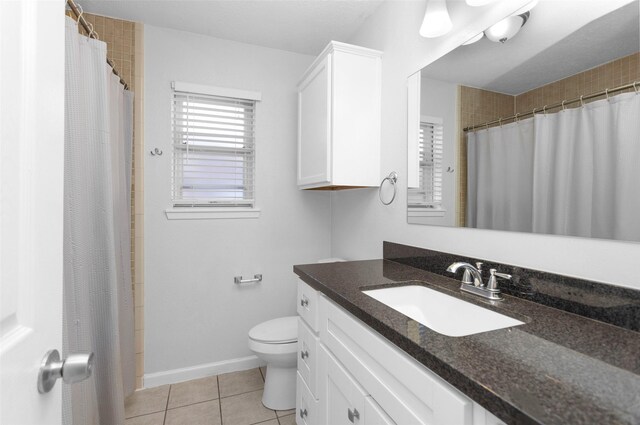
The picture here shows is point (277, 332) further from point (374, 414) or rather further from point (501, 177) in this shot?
point (501, 177)

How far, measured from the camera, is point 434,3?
1.41 meters

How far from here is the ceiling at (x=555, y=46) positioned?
89 cm

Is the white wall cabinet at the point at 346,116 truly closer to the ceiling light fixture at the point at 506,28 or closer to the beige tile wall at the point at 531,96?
the beige tile wall at the point at 531,96

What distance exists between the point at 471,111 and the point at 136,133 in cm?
206

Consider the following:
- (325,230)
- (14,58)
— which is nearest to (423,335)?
(14,58)

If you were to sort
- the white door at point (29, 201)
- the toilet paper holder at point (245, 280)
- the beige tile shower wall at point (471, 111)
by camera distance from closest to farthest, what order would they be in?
the white door at point (29, 201)
the beige tile shower wall at point (471, 111)
the toilet paper holder at point (245, 280)

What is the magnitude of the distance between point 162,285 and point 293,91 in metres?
1.78

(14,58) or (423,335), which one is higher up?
(14,58)

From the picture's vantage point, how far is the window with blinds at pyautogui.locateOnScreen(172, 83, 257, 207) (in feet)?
7.36

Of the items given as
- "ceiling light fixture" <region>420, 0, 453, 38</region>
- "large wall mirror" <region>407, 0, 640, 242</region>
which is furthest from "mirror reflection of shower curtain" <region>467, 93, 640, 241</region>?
"ceiling light fixture" <region>420, 0, 453, 38</region>

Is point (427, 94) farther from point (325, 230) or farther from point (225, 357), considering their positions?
point (225, 357)

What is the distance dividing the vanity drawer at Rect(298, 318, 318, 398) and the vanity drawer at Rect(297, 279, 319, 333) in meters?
0.05

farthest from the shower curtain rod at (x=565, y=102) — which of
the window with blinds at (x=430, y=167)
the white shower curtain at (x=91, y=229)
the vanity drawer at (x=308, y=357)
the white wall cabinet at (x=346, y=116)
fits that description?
the white shower curtain at (x=91, y=229)

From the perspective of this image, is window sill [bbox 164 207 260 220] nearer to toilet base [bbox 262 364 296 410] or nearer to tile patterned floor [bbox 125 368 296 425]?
toilet base [bbox 262 364 296 410]
